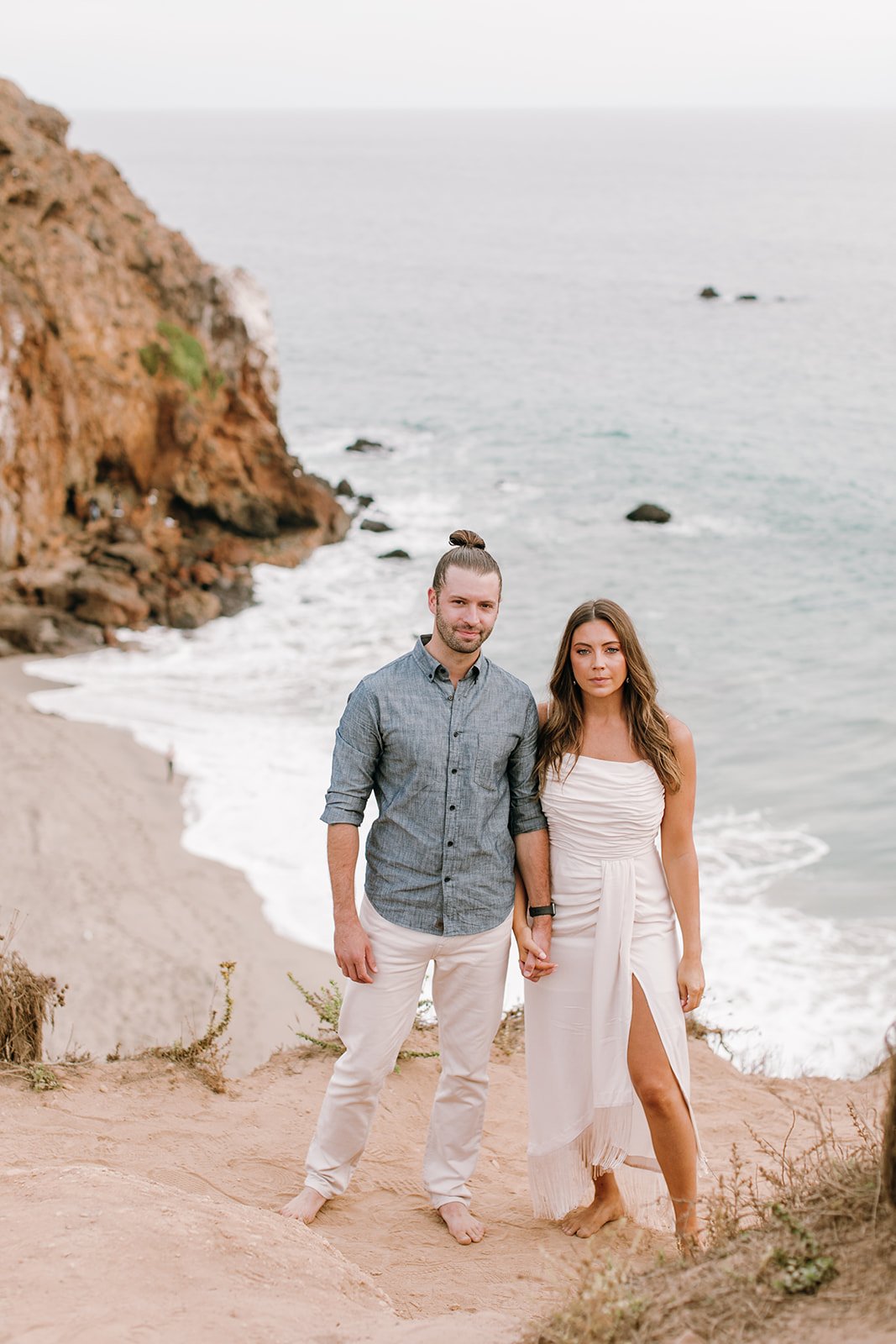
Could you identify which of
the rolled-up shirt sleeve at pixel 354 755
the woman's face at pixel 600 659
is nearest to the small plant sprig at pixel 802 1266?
the woman's face at pixel 600 659

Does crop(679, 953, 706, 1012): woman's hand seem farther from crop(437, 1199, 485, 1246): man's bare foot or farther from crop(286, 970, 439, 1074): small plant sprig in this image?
crop(286, 970, 439, 1074): small plant sprig

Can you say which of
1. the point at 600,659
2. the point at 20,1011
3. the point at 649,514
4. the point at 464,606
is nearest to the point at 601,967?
the point at 600,659

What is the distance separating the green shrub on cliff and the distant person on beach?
19.8 metres

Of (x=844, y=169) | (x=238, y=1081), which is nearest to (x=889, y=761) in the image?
(x=238, y=1081)

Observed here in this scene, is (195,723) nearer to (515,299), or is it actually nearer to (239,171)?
(515,299)

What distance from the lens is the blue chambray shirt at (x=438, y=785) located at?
168 inches

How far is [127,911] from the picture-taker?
11.9m

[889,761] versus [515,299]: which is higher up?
[515,299]

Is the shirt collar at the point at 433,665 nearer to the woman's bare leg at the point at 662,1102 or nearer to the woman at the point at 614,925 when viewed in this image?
the woman at the point at 614,925

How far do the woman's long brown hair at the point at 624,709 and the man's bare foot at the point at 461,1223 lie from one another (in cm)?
171

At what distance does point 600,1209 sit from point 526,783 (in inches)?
66.9

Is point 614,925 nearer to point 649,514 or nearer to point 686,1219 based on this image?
point 686,1219

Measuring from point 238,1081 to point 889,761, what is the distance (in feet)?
44.1

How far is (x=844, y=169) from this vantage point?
136000 mm
